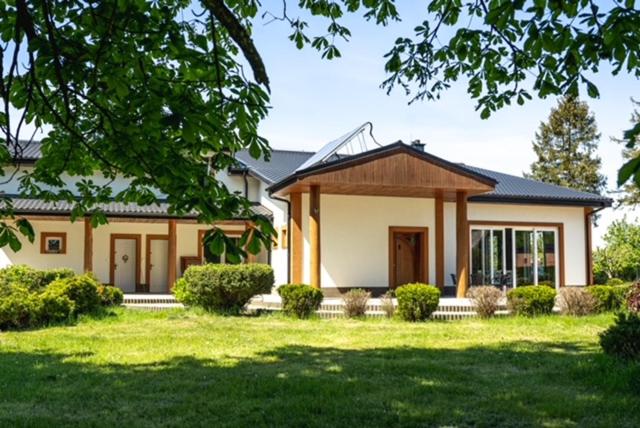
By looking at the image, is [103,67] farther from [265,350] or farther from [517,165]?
[517,165]

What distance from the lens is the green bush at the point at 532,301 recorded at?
1486 centimetres

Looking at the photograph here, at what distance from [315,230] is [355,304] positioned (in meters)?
3.10

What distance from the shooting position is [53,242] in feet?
69.6

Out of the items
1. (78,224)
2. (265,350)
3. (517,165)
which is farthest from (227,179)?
(517,165)

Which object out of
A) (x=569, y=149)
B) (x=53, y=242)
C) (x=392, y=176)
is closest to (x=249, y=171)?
(x=53, y=242)

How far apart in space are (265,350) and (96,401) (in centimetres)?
389

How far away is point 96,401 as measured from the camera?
6500 millimetres

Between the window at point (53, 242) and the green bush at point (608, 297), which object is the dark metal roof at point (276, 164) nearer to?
the window at point (53, 242)

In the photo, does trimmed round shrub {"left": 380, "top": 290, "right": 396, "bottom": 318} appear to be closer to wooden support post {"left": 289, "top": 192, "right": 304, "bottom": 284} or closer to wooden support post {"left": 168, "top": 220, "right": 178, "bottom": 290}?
wooden support post {"left": 289, "top": 192, "right": 304, "bottom": 284}

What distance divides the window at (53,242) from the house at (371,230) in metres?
0.03

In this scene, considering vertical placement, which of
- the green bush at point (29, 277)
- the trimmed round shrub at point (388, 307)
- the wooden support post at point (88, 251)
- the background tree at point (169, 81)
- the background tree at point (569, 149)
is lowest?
the trimmed round shrub at point (388, 307)

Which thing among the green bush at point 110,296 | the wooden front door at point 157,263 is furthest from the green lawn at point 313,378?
the wooden front door at point 157,263

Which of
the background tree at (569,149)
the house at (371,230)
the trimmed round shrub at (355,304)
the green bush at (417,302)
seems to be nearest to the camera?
the green bush at (417,302)

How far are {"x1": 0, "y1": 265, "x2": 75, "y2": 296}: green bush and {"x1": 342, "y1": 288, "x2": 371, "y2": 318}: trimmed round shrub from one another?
7516 mm
